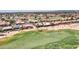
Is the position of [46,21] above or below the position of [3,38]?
above

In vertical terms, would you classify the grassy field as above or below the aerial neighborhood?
below

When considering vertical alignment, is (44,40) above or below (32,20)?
below

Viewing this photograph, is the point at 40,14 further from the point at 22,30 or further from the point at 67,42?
the point at 67,42

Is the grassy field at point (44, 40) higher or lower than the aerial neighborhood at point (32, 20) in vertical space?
lower
